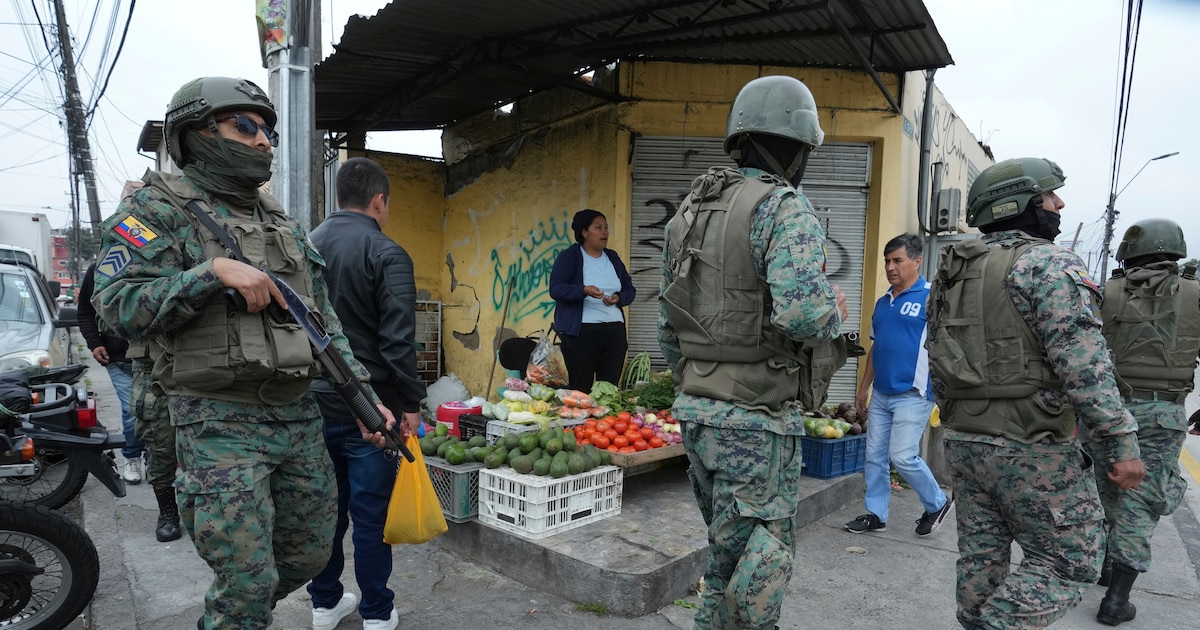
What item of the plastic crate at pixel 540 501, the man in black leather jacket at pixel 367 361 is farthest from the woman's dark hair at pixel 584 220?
the man in black leather jacket at pixel 367 361

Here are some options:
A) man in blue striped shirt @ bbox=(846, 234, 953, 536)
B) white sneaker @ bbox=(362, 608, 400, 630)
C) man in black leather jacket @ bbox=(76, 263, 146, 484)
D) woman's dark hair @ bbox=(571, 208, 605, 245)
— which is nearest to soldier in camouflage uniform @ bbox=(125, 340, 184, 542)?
man in black leather jacket @ bbox=(76, 263, 146, 484)

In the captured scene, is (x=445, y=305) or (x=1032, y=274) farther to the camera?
(x=445, y=305)

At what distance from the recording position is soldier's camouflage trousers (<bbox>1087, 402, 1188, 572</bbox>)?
347cm

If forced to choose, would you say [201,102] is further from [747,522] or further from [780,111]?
[747,522]

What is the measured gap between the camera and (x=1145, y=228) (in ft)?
12.7

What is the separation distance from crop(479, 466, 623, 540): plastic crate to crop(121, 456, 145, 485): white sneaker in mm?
3226

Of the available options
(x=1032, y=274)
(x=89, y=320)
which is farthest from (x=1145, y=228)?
(x=89, y=320)

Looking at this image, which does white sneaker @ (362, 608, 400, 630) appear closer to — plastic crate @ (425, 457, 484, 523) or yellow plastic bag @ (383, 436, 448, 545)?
yellow plastic bag @ (383, 436, 448, 545)

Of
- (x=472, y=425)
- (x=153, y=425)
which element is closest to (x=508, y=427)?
(x=472, y=425)

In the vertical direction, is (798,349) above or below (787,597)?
above

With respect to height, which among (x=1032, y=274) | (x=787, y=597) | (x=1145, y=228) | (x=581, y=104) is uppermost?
(x=581, y=104)

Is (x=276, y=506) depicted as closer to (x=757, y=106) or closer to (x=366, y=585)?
(x=366, y=585)

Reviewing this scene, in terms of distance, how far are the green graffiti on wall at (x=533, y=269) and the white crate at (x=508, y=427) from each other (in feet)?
8.23

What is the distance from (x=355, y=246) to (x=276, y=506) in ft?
3.77
